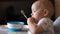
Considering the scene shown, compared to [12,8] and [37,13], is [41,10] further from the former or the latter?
[12,8]

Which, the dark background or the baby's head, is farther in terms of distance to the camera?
the dark background

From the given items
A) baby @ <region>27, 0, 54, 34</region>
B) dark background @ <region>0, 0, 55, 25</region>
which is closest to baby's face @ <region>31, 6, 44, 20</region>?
baby @ <region>27, 0, 54, 34</region>

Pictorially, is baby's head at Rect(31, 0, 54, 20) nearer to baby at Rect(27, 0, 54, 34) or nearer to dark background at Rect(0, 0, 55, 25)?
baby at Rect(27, 0, 54, 34)

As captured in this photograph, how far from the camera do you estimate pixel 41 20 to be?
0.90m

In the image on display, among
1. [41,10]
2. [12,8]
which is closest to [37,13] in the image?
[41,10]

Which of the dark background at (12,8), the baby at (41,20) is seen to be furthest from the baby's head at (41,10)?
the dark background at (12,8)

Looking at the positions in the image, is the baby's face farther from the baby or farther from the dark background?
the dark background

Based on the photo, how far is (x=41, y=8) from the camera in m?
0.94

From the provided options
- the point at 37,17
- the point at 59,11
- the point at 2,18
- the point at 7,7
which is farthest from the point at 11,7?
the point at 37,17

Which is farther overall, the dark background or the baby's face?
the dark background

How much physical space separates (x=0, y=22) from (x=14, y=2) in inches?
15.8

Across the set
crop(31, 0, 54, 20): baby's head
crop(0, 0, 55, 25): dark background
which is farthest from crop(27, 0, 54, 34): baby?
crop(0, 0, 55, 25): dark background

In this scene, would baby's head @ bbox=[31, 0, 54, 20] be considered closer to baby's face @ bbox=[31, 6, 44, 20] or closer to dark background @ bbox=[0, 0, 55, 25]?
baby's face @ bbox=[31, 6, 44, 20]

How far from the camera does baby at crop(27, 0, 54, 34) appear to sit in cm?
86
